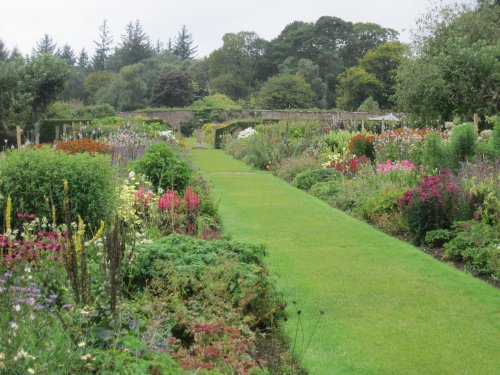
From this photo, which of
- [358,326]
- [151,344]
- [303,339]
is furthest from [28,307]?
[358,326]

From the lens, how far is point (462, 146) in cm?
1053

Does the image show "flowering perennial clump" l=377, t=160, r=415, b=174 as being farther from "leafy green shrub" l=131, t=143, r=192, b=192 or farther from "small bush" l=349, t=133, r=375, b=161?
"leafy green shrub" l=131, t=143, r=192, b=192

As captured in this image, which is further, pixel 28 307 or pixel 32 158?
pixel 32 158

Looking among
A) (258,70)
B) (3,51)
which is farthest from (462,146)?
(3,51)

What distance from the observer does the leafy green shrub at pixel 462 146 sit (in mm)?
10477

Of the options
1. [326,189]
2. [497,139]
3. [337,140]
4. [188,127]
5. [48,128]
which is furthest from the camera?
[188,127]

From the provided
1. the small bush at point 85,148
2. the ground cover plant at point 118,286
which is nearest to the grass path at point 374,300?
the ground cover plant at point 118,286

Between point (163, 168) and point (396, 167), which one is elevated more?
point (163, 168)

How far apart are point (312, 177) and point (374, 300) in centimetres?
871

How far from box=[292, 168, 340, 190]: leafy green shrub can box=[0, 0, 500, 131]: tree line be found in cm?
1582

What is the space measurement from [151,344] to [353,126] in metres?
17.9

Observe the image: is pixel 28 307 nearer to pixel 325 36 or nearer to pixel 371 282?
pixel 371 282

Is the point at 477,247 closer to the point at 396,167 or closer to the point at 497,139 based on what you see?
the point at 497,139

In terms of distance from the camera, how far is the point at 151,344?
3.51 metres
